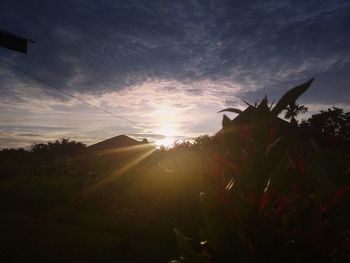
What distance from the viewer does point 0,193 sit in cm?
1405

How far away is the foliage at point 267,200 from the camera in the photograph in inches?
46.4

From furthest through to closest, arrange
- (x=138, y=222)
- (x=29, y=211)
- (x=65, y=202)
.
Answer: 1. (x=65, y=202)
2. (x=29, y=211)
3. (x=138, y=222)

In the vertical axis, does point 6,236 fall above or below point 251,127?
below

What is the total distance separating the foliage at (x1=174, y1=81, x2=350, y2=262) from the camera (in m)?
1.18

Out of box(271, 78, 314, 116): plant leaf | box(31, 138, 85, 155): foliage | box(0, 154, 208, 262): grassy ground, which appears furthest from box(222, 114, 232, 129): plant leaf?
box(31, 138, 85, 155): foliage

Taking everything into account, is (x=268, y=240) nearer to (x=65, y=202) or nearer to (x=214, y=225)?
(x=214, y=225)

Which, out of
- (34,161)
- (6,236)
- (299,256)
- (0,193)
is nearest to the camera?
(299,256)

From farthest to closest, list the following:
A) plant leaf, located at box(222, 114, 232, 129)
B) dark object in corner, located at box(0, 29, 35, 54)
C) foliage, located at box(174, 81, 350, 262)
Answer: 1. dark object in corner, located at box(0, 29, 35, 54)
2. plant leaf, located at box(222, 114, 232, 129)
3. foliage, located at box(174, 81, 350, 262)

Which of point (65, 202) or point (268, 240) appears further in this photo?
point (65, 202)

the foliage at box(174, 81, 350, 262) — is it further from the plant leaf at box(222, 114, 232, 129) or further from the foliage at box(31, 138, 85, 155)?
the foliage at box(31, 138, 85, 155)

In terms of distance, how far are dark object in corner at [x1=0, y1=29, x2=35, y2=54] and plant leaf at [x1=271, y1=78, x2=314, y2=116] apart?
6.79 m

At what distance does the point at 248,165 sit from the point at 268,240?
269 millimetres

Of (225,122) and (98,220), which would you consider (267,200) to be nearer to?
(225,122)

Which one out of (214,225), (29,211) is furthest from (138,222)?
(214,225)
